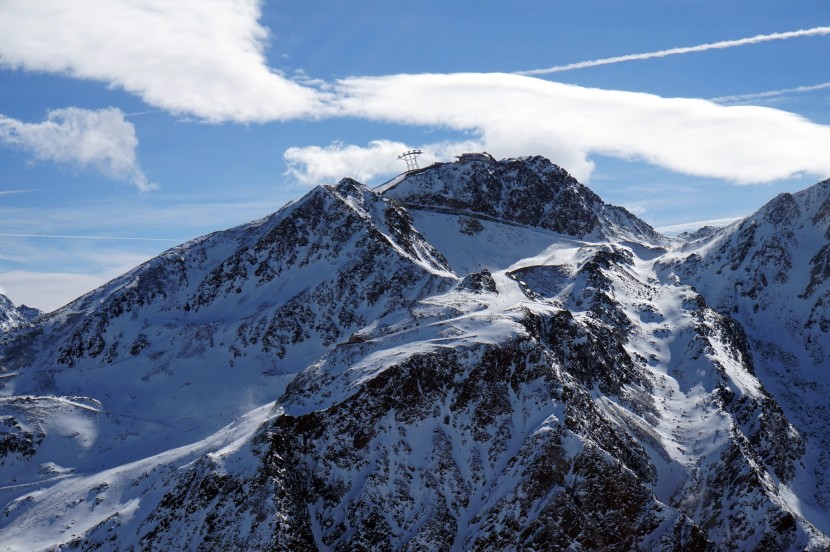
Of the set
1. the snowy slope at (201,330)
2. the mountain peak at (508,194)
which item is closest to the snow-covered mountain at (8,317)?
the snowy slope at (201,330)

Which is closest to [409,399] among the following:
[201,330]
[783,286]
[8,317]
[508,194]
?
[201,330]

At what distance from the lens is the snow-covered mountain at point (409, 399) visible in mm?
57375

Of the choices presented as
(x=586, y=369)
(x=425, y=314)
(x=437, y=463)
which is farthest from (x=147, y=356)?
(x=586, y=369)

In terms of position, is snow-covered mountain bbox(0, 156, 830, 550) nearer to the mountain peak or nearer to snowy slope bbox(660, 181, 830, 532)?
snowy slope bbox(660, 181, 830, 532)

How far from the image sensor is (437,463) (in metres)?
61.7

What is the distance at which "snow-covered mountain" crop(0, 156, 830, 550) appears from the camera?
5738 cm

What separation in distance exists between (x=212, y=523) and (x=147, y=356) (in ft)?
153

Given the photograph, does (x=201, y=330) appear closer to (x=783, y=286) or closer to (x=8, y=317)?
(x=783, y=286)

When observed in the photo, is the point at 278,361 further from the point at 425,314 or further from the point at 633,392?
the point at 633,392

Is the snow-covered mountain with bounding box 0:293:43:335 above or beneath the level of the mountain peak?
beneath

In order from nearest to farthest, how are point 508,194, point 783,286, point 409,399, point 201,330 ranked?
point 409,399
point 201,330
point 783,286
point 508,194

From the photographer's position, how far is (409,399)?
65.0 metres

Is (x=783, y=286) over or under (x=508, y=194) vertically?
under

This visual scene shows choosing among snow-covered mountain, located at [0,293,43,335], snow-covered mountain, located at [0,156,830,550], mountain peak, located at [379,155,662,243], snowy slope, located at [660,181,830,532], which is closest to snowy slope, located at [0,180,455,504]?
snow-covered mountain, located at [0,156,830,550]
